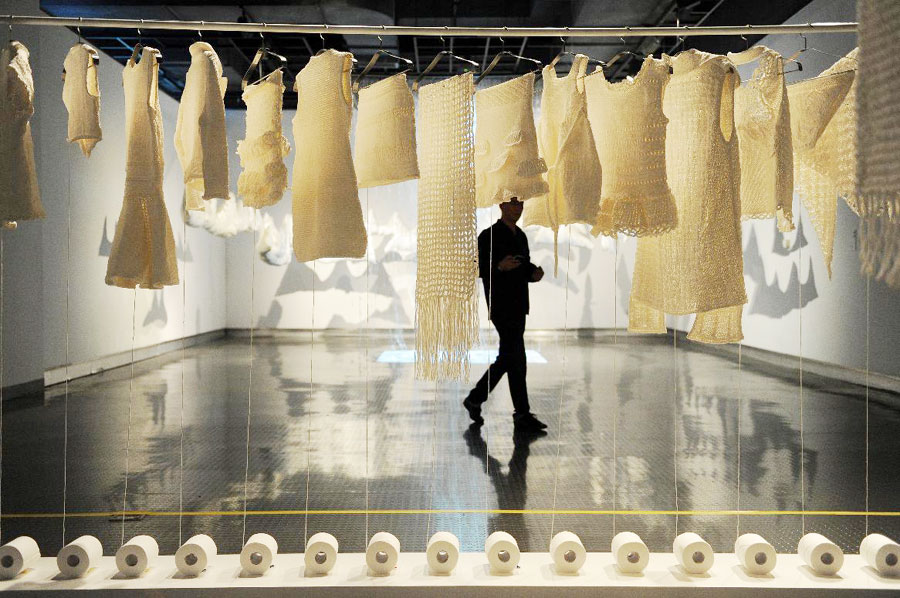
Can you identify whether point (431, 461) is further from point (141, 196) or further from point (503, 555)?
point (141, 196)

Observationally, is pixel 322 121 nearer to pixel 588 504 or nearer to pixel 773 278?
pixel 588 504

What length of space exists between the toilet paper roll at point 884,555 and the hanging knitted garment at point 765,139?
0.88 meters

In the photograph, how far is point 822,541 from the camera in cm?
174

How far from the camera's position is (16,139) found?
1.90 metres

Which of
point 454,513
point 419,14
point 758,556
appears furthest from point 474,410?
point 419,14

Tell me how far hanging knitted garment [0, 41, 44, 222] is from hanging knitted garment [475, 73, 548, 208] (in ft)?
4.23

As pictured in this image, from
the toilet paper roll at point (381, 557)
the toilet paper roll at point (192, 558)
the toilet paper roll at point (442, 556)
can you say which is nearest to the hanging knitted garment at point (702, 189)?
the toilet paper roll at point (442, 556)

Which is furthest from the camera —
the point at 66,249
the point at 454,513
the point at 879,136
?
the point at 66,249

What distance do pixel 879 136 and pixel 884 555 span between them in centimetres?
116

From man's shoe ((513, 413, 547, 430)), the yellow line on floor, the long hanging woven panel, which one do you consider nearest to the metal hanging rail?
the long hanging woven panel

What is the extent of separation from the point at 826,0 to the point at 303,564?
5.84 m

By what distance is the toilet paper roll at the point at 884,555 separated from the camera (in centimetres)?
173

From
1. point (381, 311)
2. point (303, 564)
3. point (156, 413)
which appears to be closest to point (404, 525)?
point (303, 564)

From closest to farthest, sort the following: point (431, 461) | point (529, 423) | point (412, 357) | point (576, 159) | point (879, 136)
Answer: point (879, 136), point (576, 159), point (431, 461), point (529, 423), point (412, 357)
